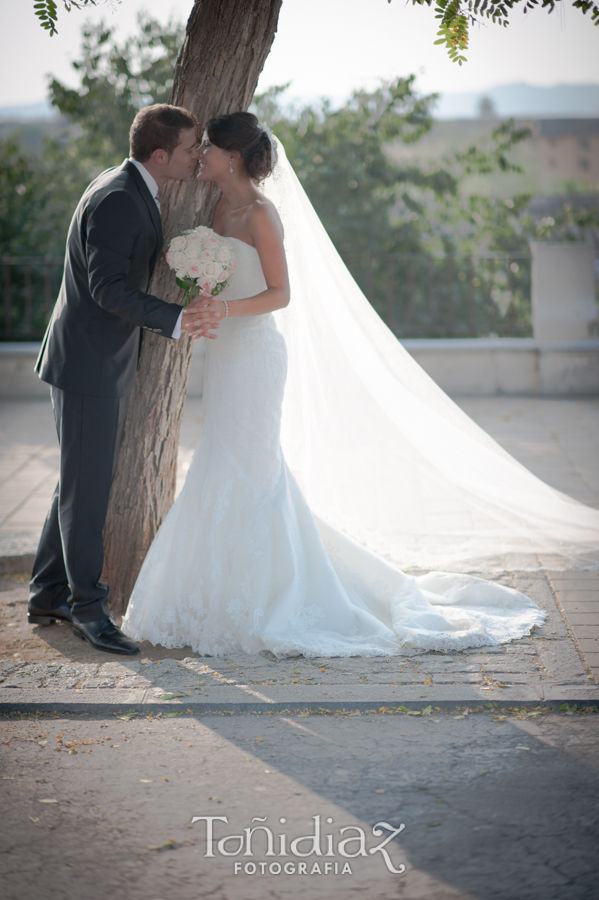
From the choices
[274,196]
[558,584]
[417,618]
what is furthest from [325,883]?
[274,196]

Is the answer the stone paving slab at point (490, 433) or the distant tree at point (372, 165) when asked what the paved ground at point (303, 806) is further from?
the distant tree at point (372, 165)

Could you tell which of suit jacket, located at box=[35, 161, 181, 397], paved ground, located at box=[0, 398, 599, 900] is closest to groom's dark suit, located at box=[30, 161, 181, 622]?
suit jacket, located at box=[35, 161, 181, 397]

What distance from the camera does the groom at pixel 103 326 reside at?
3.50 meters

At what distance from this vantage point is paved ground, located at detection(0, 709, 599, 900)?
2223 mm

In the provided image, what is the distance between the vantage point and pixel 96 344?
3645 mm

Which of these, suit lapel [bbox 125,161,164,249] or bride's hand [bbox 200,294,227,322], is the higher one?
Answer: suit lapel [bbox 125,161,164,249]

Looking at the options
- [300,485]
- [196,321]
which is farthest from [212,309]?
[300,485]

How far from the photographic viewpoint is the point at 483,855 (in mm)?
2301

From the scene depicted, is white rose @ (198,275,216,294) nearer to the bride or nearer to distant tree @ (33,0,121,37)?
the bride

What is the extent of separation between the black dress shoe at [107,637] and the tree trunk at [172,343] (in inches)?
17.0

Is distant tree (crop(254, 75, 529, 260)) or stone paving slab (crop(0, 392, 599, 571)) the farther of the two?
distant tree (crop(254, 75, 529, 260))

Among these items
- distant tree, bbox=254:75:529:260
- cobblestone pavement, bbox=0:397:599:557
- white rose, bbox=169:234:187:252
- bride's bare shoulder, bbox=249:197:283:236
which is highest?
distant tree, bbox=254:75:529:260

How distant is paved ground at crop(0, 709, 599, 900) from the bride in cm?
66

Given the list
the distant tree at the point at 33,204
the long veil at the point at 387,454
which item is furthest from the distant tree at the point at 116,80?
the long veil at the point at 387,454
